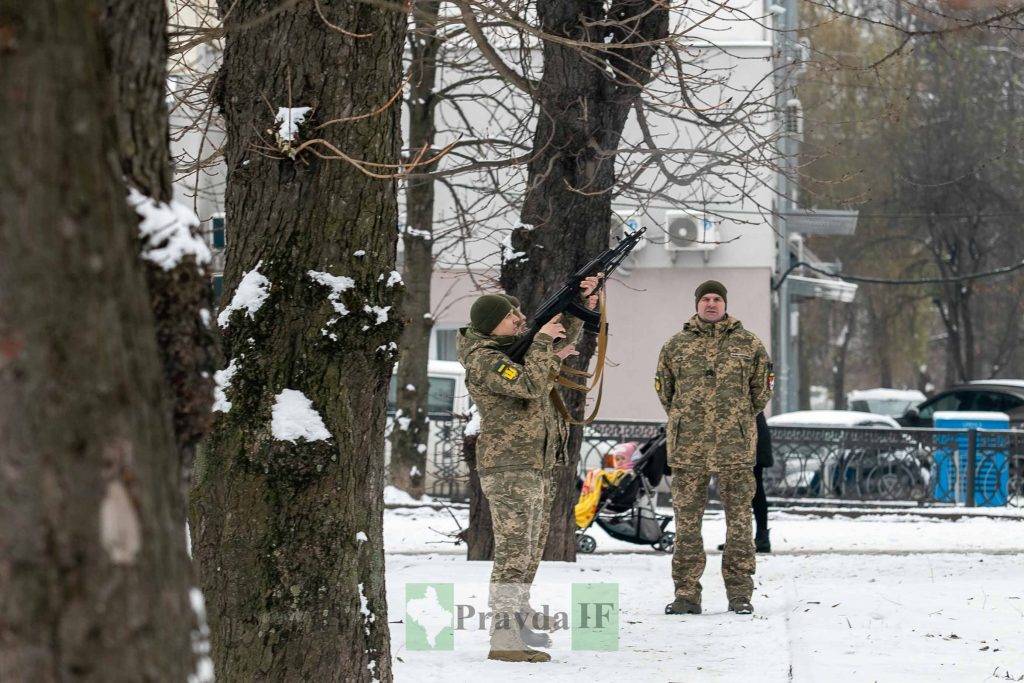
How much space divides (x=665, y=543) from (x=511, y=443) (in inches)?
229

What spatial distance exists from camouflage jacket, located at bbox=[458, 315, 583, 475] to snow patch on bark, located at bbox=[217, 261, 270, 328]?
1.48 meters

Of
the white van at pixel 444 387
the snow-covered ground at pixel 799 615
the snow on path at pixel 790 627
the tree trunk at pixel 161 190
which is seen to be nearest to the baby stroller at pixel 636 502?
the snow-covered ground at pixel 799 615

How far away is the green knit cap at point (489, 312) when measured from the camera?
641 centimetres

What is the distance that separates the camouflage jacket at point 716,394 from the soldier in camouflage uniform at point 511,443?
1524 mm

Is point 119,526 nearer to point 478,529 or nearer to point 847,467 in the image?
point 478,529

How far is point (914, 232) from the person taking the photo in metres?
36.6

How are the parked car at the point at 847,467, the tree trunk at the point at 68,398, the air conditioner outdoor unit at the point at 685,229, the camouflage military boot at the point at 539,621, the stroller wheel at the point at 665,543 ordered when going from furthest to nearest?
the air conditioner outdoor unit at the point at 685,229 < the parked car at the point at 847,467 < the stroller wheel at the point at 665,543 < the camouflage military boot at the point at 539,621 < the tree trunk at the point at 68,398

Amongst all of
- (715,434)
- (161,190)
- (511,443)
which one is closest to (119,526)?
(161,190)

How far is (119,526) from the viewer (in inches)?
89.0

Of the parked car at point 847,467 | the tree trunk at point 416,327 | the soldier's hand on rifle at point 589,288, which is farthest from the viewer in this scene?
the parked car at point 847,467

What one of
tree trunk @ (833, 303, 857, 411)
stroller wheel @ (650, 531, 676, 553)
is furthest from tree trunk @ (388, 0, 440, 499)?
tree trunk @ (833, 303, 857, 411)

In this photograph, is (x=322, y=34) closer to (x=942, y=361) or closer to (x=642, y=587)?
(x=642, y=587)

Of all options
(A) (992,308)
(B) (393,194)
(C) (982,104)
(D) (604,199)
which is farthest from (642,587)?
(A) (992,308)

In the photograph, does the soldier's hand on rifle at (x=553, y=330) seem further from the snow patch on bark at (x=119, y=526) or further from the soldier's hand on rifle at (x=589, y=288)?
the snow patch on bark at (x=119, y=526)
